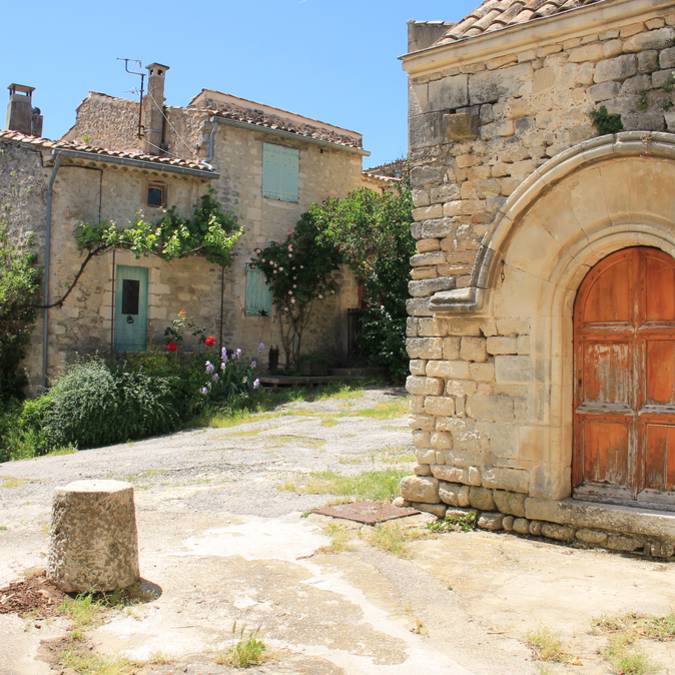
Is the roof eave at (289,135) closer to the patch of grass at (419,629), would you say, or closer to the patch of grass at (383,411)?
the patch of grass at (383,411)

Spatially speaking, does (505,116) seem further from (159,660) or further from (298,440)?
(298,440)

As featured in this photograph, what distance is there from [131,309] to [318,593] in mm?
11819

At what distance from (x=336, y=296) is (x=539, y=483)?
42.6 ft

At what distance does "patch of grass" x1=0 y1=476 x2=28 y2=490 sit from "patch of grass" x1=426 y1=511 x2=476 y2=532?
4954 millimetres

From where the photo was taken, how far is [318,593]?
15.4 ft

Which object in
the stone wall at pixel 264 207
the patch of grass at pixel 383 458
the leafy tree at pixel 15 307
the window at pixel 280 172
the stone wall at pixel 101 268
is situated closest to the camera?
the patch of grass at pixel 383 458

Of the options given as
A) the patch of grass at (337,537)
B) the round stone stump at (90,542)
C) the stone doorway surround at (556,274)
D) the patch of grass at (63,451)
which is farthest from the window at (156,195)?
the round stone stump at (90,542)

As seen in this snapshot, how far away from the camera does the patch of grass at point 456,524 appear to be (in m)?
6.22

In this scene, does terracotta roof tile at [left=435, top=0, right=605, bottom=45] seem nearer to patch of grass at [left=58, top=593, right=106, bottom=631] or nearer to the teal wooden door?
patch of grass at [left=58, top=593, right=106, bottom=631]

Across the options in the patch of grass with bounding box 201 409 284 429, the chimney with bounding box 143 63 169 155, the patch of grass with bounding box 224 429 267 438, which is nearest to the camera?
the patch of grass with bounding box 224 429 267 438

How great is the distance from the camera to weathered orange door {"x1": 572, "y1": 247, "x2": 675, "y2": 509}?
562cm

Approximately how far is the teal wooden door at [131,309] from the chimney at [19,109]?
5.04 meters

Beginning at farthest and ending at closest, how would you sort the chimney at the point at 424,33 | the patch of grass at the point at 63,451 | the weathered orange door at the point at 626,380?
1. the patch of grass at the point at 63,451
2. the chimney at the point at 424,33
3. the weathered orange door at the point at 626,380

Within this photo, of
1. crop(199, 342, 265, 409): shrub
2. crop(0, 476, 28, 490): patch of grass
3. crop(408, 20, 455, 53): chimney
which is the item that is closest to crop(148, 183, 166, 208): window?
crop(199, 342, 265, 409): shrub
